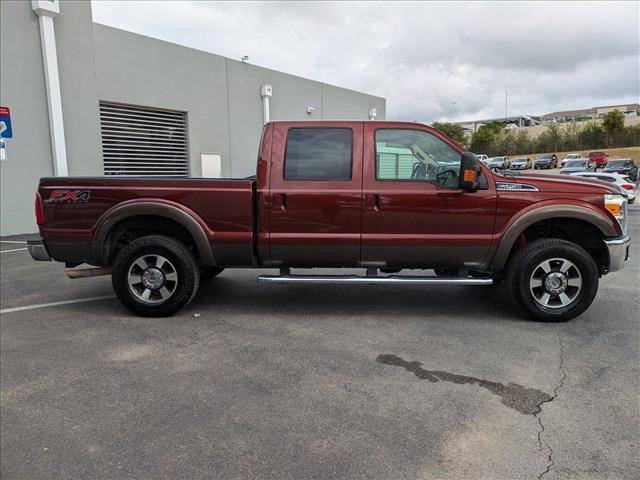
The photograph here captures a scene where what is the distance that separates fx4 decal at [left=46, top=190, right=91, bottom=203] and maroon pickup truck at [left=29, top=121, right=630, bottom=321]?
0.01 meters

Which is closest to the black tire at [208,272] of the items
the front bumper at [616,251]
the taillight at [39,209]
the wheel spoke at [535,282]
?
the taillight at [39,209]

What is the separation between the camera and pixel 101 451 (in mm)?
2717

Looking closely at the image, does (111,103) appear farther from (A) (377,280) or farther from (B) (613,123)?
(B) (613,123)

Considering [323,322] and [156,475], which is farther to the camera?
[323,322]

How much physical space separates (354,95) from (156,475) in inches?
905

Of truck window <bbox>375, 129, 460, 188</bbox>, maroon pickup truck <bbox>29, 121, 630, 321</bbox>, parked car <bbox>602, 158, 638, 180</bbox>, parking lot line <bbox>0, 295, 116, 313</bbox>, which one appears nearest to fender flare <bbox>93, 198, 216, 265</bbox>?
maroon pickup truck <bbox>29, 121, 630, 321</bbox>

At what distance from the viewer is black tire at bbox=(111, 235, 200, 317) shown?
16.6 ft

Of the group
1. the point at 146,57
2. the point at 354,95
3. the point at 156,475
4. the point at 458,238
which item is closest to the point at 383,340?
the point at 458,238

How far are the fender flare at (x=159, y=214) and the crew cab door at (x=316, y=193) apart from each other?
0.73m

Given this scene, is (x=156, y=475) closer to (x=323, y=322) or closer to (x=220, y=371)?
(x=220, y=371)

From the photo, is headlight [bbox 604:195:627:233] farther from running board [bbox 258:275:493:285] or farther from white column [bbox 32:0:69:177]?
white column [bbox 32:0:69:177]

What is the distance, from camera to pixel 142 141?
1470 cm

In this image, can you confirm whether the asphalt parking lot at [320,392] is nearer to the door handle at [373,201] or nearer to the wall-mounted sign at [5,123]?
the door handle at [373,201]

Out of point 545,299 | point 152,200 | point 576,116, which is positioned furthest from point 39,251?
point 576,116
